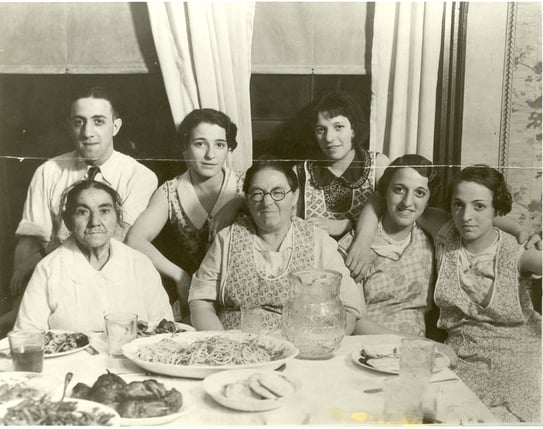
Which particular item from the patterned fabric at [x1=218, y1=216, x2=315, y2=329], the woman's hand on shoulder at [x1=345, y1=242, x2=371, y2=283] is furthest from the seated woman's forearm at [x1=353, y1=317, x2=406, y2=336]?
the patterned fabric at [x1=218, y1=216, x2=315, y2=329]

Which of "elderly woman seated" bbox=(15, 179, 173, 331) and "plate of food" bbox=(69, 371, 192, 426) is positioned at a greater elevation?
"elderly woman seated" bbox=(15, 179, 173, 331)

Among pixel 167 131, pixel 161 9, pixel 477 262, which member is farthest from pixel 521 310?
pixel 161 9

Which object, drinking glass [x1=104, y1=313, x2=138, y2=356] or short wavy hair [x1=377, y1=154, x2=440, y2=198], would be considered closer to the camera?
drinking glass [x1=104, y1=313, x2=138, y2=356]

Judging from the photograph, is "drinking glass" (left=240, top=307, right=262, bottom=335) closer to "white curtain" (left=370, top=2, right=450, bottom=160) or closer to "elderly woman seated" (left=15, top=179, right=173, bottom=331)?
"elderly woman seated" (left=15, top=179, right=173, bottom=331)

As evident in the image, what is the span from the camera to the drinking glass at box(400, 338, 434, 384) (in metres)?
1.51

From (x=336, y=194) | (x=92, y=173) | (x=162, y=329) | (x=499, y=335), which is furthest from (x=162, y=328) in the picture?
(x=499, y=335)

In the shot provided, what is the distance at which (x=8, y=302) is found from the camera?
6.82ft

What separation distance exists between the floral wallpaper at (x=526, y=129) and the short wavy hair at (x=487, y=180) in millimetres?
28

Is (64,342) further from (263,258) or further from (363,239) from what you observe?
(363,239)

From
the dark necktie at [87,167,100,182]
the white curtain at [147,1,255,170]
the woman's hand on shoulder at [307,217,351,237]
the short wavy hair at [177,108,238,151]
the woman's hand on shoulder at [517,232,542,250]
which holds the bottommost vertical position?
the woman's hand on shoulder at [517,232,542,250]

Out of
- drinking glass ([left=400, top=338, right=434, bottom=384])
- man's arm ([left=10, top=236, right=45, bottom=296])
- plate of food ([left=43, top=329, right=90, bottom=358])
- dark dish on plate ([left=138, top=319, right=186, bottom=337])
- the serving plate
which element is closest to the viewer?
the serving plate

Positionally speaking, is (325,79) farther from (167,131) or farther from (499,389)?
(499,389)

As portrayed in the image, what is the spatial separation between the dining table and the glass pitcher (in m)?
0.03

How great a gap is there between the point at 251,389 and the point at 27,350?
0.54m
